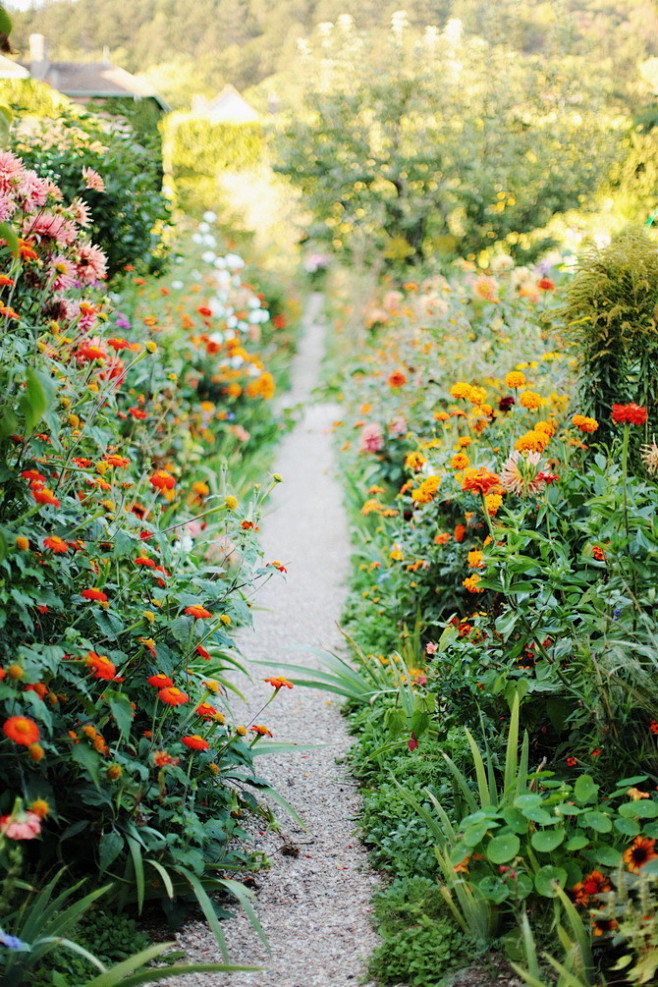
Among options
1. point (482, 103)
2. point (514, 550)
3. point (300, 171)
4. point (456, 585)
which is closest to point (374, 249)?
point (300, 171)

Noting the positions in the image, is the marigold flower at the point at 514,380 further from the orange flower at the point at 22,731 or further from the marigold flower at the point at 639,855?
the orange flower at the point at 22,731

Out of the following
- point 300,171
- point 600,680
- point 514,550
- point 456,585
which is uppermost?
point 300,171

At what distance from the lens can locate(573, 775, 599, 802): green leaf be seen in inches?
67.6

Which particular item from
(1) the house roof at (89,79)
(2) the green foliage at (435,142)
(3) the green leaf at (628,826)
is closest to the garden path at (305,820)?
(3) the green leaf at (628,826)

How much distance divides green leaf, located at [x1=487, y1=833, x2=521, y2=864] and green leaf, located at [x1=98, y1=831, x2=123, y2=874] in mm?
789

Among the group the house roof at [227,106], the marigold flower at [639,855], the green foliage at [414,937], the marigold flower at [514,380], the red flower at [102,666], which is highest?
the house roof at [227,106]

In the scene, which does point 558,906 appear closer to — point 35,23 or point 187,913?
point 187,913

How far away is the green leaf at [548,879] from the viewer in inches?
65.3

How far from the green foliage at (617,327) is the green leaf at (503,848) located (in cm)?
154

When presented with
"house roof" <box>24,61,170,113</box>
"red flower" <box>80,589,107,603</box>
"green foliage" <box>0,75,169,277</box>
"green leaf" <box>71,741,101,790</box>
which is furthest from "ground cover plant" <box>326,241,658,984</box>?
"house roof" <box>24,61,170,113</box>

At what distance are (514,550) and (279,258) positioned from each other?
33.4ft

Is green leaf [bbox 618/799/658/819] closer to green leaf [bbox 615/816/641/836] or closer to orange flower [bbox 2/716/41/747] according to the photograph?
green leaf [bbox 615/816/641/836]

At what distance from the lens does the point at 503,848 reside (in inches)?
67.0

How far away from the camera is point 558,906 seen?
162 cm
